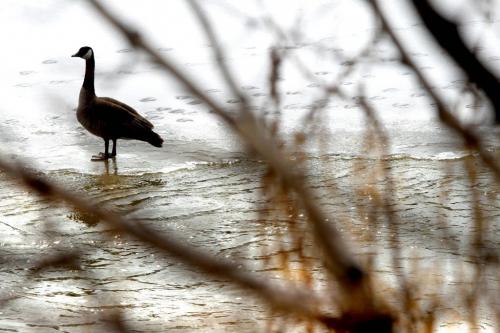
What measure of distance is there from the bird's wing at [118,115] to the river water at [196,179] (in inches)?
9.7

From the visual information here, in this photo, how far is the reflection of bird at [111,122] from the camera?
10242 millimetres

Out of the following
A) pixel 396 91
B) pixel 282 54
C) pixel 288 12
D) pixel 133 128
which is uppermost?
pixel 288 12

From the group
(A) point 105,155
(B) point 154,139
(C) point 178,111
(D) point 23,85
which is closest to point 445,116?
(B) point 154,139

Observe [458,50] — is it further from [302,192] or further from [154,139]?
[154,139]

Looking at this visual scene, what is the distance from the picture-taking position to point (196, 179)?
9367 mm

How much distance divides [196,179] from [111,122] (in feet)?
4.35

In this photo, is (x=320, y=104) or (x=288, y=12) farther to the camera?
(x=288, y=12)

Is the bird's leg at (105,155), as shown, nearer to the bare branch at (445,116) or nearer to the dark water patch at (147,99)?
the dark water patch at (147,99)

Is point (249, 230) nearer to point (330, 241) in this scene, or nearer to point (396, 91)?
point (396, 91)

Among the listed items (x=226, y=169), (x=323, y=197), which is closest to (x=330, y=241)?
(x=323, y=197)

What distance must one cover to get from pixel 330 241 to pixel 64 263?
12.5 inches

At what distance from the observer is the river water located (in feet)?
13.8

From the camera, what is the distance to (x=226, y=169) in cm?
967

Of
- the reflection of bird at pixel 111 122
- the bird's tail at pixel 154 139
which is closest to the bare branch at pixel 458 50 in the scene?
the reflection of bird at pixel 111 122
